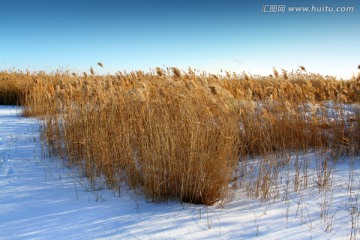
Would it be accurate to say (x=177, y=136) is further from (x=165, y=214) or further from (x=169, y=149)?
(x=165, y=214)

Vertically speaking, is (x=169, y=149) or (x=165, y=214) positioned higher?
(x=169, y=149)

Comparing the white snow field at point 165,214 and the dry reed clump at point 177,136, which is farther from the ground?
the dry reed clump at point 177,136

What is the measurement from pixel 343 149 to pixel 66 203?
327cm

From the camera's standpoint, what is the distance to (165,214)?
94.0 inches

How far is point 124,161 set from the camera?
9.92 feet

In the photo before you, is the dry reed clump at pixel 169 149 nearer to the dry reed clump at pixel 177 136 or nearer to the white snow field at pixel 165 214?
the dry reed clump at pixel 177 136

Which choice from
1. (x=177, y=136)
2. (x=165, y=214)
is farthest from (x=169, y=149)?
(x=165, y=214)

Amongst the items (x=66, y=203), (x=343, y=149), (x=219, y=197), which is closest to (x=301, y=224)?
(x=219, y=197)

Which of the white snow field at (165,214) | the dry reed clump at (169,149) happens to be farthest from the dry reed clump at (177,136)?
the white snow field at (165,214)

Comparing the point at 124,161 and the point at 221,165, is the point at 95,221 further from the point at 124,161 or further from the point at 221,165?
the point at 221,165

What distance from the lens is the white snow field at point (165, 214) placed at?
212 centimetres

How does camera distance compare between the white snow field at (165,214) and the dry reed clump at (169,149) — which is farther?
the dry reed clump at (169,149)

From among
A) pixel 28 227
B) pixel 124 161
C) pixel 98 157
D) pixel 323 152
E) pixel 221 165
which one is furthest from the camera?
pixel 323 152

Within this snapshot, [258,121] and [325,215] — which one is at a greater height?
[258,121]
